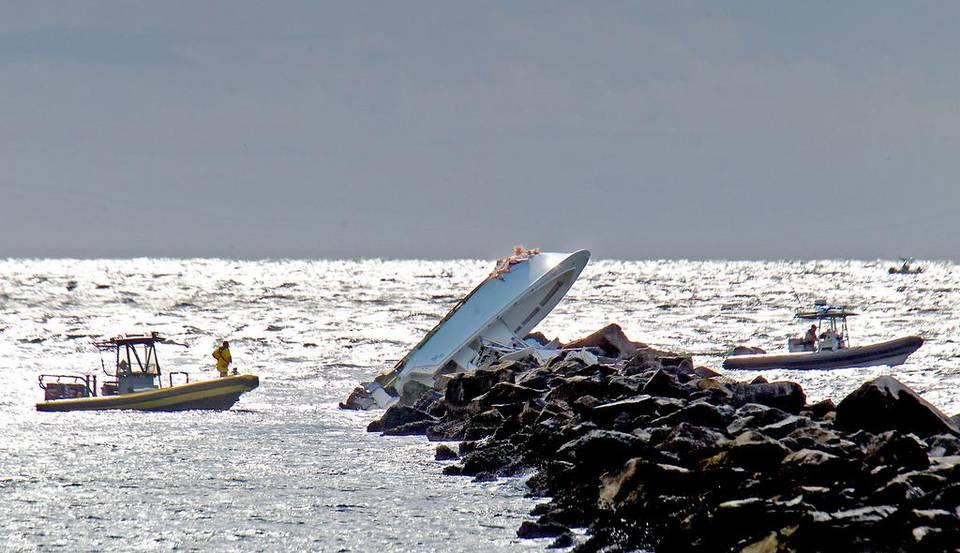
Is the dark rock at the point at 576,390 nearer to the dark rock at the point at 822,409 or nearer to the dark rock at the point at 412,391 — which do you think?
the dark rock at the point at 822,409

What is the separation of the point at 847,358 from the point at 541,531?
118 ft

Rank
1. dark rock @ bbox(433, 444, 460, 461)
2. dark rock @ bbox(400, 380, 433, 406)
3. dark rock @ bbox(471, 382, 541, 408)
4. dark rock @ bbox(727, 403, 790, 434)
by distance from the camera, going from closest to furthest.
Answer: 1. dark rock @ bbox(727, 403, 790, 434)
2. dark rock @ bbox(433, 444, 460, 461)
3. dark rock @ bbox(471, 382, 541, 408)
4. dark rock @ bbox(400, 380, 433, 406)

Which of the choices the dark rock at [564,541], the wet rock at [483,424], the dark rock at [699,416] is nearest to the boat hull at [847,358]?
the wet rock at [483,424]

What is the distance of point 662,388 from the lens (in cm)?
2438

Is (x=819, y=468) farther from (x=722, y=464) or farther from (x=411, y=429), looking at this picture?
(x=411, y=429)

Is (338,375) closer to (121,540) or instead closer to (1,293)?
(121,540)

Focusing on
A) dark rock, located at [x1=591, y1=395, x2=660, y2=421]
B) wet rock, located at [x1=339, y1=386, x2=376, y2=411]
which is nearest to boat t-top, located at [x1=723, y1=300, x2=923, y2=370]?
wet rock, located at [x1=339, y1=386, x2=376, y2=411]

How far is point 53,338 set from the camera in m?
72.4

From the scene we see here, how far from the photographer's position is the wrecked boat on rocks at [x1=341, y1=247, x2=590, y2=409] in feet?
122

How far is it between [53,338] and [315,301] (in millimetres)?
50268

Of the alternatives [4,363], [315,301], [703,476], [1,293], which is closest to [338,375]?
[4,363]

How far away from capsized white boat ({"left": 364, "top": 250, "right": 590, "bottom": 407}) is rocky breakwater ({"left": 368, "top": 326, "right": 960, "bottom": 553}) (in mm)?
9680

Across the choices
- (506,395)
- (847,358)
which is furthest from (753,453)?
(847,358)

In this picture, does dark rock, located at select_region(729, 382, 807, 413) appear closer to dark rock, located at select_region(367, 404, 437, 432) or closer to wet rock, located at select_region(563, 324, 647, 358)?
dark rock, located at select_region(367, 404, 437, 432)
